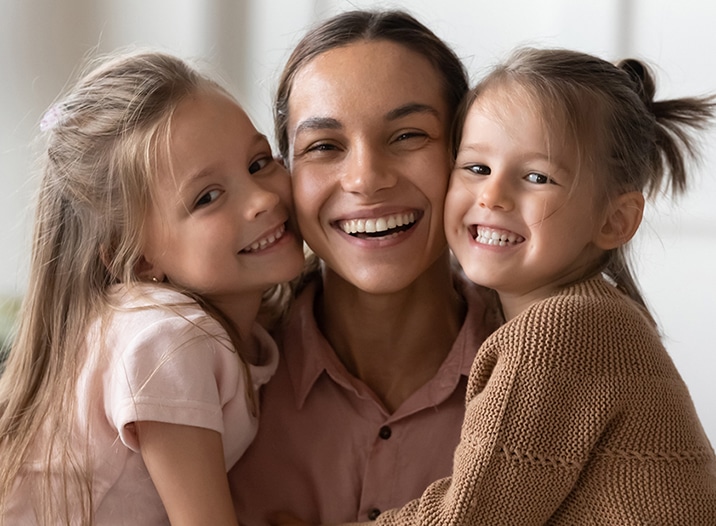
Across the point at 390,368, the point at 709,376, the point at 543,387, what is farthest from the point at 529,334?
the point at 709,376

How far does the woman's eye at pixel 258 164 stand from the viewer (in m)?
1.82

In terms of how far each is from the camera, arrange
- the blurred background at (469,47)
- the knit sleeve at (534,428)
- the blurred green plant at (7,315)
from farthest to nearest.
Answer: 1. the blurred background at (469,47)
2. the blurred green plant at (7,315)
3. the knit sleeve at (534,428)

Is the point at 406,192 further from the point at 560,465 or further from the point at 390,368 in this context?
the point at 560,465

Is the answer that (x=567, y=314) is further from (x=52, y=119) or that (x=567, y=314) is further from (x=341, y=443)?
(x=52, y=119)

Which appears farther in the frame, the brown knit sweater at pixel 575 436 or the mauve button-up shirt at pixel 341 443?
the mauve button-up shirt at pixel 341 443

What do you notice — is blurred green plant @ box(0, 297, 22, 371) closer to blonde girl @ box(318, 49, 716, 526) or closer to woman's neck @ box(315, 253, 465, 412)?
woman's neck @ box(315, 253, 465, 412)

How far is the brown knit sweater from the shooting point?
1.46m

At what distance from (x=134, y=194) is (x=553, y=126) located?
71cm

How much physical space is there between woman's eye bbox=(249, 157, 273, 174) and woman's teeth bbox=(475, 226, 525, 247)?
445mm

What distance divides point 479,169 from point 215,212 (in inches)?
18.0

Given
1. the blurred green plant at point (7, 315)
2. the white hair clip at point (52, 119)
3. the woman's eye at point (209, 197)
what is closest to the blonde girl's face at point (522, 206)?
the woman's eye at point (209, 197)

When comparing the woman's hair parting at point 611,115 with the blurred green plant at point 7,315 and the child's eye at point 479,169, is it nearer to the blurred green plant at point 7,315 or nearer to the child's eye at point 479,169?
the child's eye at point 479,169

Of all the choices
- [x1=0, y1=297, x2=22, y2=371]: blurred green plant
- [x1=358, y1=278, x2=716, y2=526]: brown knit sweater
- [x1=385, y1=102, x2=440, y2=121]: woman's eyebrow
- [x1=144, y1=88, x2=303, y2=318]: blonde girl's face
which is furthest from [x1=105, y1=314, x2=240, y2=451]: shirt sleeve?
[x1=0, y1=297, x2=22, y2=371]: blurred green plant

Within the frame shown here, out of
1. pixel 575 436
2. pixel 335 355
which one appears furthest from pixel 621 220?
pixel 335 355
